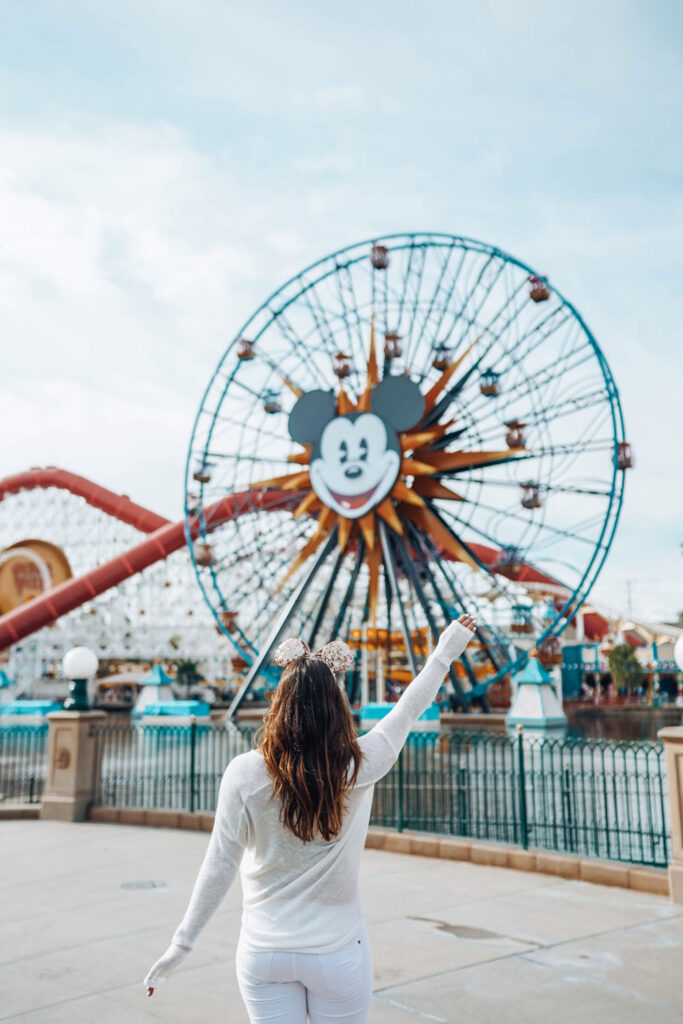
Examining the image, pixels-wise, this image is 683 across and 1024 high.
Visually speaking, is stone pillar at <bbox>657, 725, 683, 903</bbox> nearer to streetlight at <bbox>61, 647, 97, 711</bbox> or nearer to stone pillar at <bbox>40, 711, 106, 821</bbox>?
streetlight at <bbox>61, 647, 97, 711</bbox>

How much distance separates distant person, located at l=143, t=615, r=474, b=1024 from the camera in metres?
2.53

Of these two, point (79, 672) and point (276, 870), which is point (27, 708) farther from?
point (276, 870)

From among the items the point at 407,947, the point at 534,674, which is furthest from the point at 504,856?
the point at 534,674

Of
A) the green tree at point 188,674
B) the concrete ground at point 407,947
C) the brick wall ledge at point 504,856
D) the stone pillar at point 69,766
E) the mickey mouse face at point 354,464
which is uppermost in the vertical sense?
the mickey mouse face at point 354,464

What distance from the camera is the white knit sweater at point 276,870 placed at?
2553mm

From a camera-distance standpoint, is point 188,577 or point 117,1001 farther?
point 188,577

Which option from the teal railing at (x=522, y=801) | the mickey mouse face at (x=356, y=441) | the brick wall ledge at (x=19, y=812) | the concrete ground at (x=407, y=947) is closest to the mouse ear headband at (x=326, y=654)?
the concrete ground at (x=407, y=947)

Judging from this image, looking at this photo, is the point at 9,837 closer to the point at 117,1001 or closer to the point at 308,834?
the point at 117,1001

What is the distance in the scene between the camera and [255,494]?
41.6 metres

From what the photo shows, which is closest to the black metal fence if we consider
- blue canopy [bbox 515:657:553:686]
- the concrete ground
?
the concrete ground

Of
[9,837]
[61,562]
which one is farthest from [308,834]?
[61,562]

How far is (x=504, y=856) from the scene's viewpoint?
868cm

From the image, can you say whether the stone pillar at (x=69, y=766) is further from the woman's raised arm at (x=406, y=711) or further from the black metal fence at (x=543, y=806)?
the woman's raised arm at (x=406, y=711)

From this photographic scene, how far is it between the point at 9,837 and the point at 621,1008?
8.05 m
